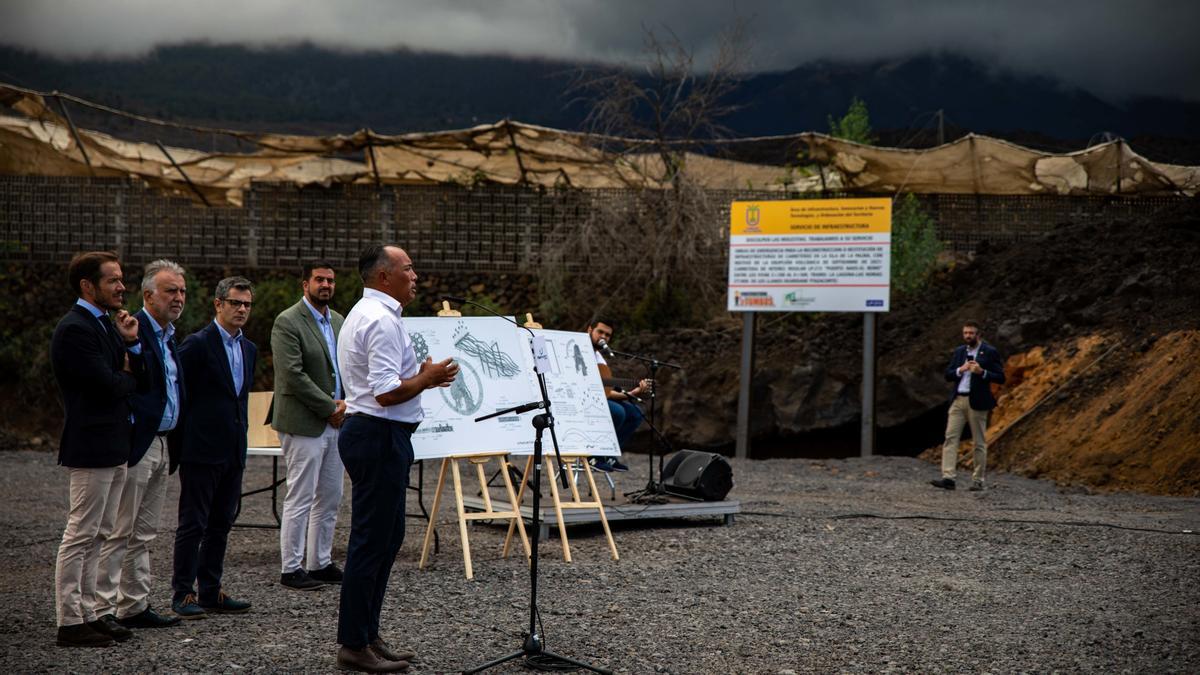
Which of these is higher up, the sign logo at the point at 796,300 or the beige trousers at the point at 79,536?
the sign logo at the point at 796,300

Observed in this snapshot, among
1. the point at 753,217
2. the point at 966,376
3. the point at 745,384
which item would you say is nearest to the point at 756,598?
the point at 966,376

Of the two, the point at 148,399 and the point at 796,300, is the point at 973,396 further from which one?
the point at 148,399

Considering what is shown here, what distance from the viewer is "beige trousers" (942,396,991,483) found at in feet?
38.7

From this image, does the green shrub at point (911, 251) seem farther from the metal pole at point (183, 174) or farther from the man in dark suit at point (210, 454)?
the man in dark suit at point (210, 454)

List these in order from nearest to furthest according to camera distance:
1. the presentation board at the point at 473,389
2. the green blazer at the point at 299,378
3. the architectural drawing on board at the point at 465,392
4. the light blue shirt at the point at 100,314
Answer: the light blue shirt at the point at 100,314 → the green blazer at the point at 299,378 → the presentation board at the point at 473,389 → the architectural drawing on board at the point at 465,392

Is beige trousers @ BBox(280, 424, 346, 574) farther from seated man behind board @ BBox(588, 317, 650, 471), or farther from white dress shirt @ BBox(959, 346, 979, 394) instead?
white dress shirt @ BBox(959, 346, 979, 394)

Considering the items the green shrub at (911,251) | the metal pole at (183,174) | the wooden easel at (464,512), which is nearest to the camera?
Result: the wooden easel at (464,512)

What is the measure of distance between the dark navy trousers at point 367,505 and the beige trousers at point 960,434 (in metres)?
8.74

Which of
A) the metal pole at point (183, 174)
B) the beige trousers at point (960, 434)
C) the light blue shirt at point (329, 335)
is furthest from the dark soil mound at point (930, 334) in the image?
the light blue shirt at point (329, 335)

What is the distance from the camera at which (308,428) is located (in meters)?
6.37

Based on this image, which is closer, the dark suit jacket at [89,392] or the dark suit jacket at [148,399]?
the dark suit jacket at [89,392]

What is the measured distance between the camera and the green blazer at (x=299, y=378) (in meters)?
6.34

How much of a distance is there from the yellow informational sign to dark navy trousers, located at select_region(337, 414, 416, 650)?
10.5 metres

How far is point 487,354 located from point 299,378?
1648 millimetres
